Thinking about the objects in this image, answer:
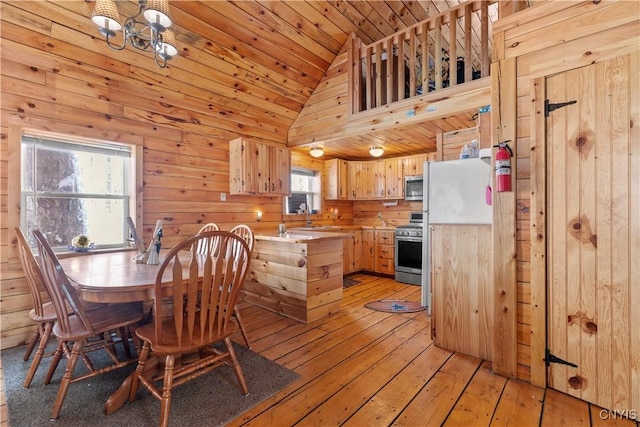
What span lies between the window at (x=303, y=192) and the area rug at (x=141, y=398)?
3.29 m

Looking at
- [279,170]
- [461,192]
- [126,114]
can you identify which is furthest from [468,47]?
[126,114]

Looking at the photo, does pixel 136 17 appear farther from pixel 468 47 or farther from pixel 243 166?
pixel 468 47

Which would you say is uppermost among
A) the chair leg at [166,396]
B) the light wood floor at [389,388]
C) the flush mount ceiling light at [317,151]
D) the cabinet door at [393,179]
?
the flush mount ceiling light at [317,151]

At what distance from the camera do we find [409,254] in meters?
4.70

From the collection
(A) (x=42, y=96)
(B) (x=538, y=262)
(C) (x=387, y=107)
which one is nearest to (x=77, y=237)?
(A) (x=42, y=96)

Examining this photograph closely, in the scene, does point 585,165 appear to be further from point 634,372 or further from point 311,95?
point 311,95

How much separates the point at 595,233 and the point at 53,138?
4.23 meters

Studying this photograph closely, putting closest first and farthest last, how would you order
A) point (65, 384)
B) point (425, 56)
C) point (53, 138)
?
point (65, 384)
point (53, 138)
point (425, 56)

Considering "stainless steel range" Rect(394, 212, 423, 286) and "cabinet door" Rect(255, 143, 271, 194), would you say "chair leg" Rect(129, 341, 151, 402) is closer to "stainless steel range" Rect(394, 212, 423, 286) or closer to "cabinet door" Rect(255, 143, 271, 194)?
"cabinet door" Rect(255, 143, 271, 194)

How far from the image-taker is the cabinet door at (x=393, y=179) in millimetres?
5238

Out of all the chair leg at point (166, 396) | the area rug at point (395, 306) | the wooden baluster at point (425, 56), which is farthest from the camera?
the area rug at point (395, 306)

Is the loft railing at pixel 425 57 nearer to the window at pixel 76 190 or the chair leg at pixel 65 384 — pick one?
the window at pixel 76 190

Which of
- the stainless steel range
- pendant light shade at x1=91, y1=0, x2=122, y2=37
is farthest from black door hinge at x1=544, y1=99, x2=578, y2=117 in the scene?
the stainless steel range

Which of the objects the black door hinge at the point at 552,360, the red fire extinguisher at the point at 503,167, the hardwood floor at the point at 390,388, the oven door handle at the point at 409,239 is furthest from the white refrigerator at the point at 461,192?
the oven door handle at the point at 409,239
